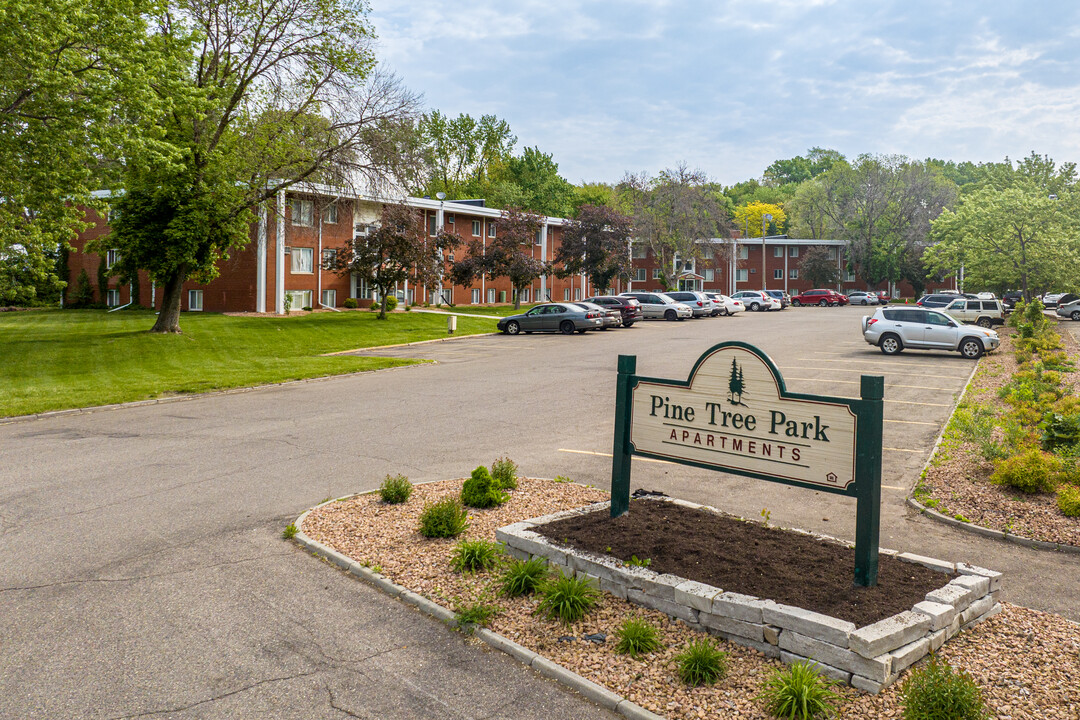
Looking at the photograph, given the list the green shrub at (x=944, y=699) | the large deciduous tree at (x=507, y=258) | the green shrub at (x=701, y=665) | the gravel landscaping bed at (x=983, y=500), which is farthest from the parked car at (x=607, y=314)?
the green shrub at (x=944, y=699)

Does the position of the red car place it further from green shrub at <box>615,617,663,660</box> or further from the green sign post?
green shrub at <box>615,617,663,660</box>

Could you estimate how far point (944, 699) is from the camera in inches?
167

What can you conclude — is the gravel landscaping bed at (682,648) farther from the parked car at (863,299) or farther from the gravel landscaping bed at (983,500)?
the parked car at (863,299)

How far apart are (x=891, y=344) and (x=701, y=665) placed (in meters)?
25.9

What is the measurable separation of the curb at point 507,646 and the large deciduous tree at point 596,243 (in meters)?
49.7

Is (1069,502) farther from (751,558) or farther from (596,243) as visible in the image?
(596,243)

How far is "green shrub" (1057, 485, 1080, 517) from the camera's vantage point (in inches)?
334

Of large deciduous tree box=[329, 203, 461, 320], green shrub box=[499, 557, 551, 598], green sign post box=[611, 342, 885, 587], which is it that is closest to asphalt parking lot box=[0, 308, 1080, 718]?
green shrub box=[499, 557, 551, 598]

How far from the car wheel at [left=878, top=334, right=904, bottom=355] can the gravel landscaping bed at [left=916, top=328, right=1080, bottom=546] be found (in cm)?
1657

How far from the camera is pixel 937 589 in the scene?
225 inches

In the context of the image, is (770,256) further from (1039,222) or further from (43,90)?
(43,90)

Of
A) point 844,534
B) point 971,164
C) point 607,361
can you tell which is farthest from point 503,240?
point 971,164

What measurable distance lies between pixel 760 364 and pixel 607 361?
1893cm

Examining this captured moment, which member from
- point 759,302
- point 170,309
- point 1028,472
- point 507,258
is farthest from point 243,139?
point 759,302
